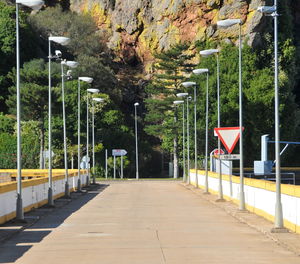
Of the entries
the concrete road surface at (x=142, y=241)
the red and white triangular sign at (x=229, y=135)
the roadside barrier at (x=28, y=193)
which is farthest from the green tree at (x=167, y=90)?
the concrete road surface at (x=142, y=241)

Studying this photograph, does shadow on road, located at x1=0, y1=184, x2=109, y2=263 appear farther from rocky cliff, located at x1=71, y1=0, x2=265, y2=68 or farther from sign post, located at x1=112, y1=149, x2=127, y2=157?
rocky cliff, located at x1=71, y1=0, x2=265, y2=68

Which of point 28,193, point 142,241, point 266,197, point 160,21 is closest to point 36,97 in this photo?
point 160,21

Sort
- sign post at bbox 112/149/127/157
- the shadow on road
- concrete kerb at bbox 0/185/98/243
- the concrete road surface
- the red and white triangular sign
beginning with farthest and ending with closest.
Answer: sign post at bbox 112/149/127/157 < the red and white triangular sign < concrete kerb at bbox 0/185/98/243 < the shadow on road < the concrete road surface

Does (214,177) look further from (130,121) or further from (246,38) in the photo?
(130,121)

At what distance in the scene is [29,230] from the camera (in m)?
26.1

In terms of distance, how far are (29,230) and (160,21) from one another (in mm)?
99401

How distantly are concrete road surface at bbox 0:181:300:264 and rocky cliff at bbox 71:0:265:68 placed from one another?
76210 mm

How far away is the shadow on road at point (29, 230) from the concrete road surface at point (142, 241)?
2cm

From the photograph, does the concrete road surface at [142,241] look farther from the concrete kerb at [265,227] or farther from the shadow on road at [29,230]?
the concrete kerb at [265,227]

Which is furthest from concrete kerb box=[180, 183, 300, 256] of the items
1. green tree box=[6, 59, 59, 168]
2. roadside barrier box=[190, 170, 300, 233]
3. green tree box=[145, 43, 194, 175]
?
green tree box=[145, 43, 194, 175]

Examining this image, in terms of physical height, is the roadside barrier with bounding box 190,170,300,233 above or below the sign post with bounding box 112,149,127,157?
below

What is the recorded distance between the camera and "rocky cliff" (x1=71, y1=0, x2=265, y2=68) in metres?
112

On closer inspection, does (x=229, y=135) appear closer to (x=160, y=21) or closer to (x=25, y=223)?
(x=25, y=223)

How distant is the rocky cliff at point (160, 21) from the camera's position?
111588 millimetres
